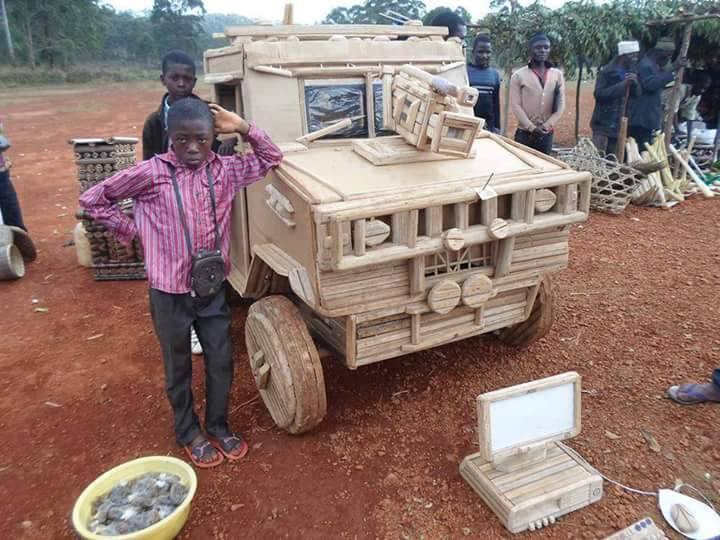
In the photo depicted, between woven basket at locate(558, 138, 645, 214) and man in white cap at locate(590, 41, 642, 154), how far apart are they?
781 mm

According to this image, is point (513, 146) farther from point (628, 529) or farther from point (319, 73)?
point (628, 529)

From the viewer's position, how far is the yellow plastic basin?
93.5 inches

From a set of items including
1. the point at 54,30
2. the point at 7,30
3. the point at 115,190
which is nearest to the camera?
the point at 115,190

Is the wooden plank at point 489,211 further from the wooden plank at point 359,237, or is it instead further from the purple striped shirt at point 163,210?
the purple striped shirt at point 163,210

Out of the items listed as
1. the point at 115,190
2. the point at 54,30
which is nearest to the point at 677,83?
the point at 115,190

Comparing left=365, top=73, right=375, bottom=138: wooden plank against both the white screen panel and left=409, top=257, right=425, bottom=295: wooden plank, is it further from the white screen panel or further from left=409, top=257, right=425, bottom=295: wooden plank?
the white screen panel

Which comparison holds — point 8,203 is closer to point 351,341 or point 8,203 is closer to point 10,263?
point 10,263

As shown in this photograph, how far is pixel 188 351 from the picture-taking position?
10.0 ft

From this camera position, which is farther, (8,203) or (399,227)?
(8,203)

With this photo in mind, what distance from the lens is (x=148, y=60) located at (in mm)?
42844

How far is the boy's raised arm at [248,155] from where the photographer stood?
292cm

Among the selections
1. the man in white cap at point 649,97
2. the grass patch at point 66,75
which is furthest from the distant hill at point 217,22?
the man in white cap at point 649,97

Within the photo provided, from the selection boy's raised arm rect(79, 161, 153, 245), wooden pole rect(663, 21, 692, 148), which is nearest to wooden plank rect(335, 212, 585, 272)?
boy's raised arm rect(79, 161, 153, 245)

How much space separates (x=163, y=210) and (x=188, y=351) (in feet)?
2.52
